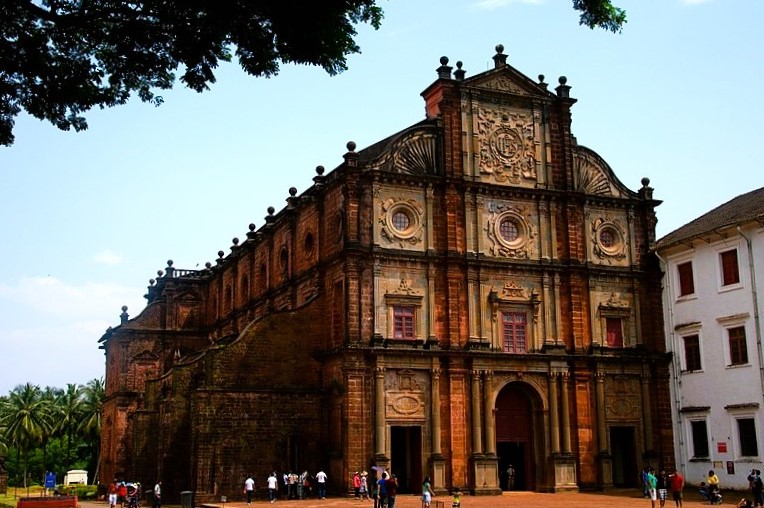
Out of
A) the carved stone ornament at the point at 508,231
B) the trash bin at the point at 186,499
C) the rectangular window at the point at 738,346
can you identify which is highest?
the carved stone ornament at the point at 508,231

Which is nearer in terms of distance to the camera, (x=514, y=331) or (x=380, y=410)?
(x=380, y=410)

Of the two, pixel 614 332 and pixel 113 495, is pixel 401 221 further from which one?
pixel 113 495

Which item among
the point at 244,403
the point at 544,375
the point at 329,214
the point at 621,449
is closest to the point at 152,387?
the point at 244,403

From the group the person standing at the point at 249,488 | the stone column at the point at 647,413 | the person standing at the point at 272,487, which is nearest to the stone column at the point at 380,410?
the person standing at the point at 272,487

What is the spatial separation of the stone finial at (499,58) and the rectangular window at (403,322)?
11567mm

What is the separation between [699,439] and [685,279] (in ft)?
22.3

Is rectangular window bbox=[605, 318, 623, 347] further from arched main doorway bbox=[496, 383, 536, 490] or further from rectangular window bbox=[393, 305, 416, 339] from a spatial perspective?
rectangular window bbox=[393, 305, 416, 339]

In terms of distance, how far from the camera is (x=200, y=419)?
33625 millimetres

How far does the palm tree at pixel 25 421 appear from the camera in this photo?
7062 centimetres

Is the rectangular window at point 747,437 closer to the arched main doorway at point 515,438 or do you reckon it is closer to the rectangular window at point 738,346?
the rectangular window at point 738,346

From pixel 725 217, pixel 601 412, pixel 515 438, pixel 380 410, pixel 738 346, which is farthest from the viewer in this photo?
pixel 725 217

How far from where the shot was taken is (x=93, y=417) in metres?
72.4

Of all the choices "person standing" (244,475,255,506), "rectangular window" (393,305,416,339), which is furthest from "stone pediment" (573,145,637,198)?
"person standing" (244,475,255,506)

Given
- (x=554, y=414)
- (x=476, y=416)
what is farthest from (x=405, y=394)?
(x=554, y=414)
